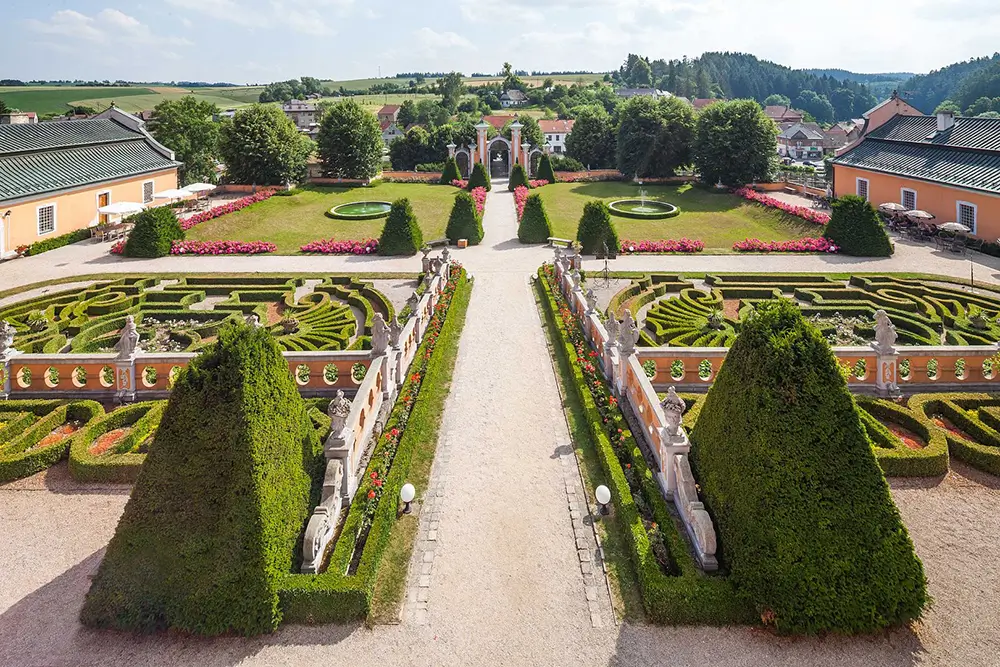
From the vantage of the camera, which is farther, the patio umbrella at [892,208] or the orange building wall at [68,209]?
the patio umbrella at [892,208]

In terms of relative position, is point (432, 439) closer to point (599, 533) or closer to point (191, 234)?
point (599, 533)

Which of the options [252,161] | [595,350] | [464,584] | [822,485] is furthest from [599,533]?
[252,161]

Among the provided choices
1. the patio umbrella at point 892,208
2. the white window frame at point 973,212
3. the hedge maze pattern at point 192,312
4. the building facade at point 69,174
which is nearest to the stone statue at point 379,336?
the hedge maze pattern at point 192,312

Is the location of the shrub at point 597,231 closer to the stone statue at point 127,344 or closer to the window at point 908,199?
the window at point 908,199

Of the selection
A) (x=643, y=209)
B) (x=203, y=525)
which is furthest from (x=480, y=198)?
(x=203, y=525)

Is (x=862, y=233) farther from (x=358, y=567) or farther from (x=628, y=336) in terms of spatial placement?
(x=358, y=567)

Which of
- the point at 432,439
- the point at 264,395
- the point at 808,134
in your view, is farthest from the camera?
the point at 808,134

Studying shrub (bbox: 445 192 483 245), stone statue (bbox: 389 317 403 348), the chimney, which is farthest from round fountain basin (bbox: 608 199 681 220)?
stone statue (bbox: 389 317 403 348)
